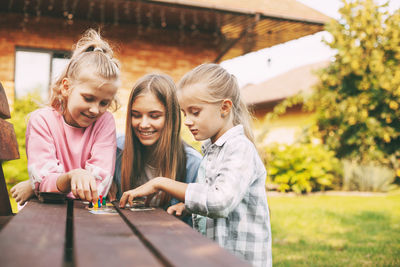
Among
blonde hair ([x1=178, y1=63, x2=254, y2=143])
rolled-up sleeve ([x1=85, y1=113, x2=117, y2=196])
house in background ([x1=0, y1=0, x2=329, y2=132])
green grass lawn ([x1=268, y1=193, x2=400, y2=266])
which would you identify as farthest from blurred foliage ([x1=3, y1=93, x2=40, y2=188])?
green grass lawn ([x1=268, y1=193, x2=400, y2=266])

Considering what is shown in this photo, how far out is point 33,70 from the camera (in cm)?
831

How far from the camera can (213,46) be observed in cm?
946

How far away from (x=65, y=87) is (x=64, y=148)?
33cm

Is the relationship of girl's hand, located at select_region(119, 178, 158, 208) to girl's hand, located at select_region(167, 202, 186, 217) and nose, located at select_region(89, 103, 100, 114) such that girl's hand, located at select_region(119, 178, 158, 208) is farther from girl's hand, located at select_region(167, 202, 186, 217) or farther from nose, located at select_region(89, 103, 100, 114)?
nose, located at select_region(89, 103, 100, 114)

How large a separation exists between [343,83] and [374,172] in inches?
103

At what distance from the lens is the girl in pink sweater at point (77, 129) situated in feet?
6.71

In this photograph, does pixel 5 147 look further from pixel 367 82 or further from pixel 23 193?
pixel 367 82

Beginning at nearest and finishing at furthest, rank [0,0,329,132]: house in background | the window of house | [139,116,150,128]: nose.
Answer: [139,116,150,128]: nose, [0,0,329,132]: house in background, the window of house

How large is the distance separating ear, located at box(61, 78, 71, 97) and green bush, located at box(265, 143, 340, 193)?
8380mm

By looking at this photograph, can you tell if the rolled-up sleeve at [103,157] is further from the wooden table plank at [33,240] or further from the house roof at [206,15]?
the house roof at [206,15]

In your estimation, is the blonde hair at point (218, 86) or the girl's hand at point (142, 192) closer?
the girl's hand at point (142, 192)

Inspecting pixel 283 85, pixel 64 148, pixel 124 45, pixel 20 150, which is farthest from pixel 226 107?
pixel 283 85

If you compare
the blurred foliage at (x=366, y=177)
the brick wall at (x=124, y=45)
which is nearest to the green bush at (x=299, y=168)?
the blurred foliage at (x=366, y=177)

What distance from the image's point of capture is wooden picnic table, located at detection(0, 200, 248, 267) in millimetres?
872
